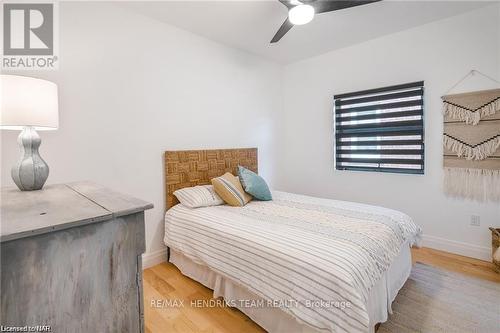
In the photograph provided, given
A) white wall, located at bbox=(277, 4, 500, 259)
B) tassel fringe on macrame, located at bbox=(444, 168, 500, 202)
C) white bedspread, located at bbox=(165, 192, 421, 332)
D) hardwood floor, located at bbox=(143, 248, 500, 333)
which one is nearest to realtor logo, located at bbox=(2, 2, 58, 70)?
white bedspread, located at bbox=(165, 192, 421, 332)

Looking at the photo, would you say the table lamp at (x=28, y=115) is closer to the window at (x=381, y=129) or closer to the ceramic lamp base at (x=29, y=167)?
the ceramic lamp base at (x=29, y=167)

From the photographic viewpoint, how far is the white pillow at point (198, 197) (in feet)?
7.72

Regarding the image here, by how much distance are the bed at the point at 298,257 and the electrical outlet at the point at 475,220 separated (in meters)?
1.02

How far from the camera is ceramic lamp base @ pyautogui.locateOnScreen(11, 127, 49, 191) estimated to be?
1267 millimetres

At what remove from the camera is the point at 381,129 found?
3.02 m

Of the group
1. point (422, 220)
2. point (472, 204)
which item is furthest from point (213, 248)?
point (472, 204)

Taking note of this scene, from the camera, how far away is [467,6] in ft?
7.65

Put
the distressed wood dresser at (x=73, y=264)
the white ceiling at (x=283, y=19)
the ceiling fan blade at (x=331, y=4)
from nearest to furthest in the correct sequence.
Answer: the distressed wood dresser at (x=73, y=264) < the ceiling fan blade at (x=331, y=4) < the white ceiling at (x=283, y=19)

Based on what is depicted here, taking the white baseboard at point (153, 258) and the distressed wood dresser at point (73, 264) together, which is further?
the white baseboard at point (153, 258)

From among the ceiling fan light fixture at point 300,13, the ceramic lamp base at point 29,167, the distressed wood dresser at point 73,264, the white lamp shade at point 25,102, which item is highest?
the ceiling fan light fixture at point 300,13

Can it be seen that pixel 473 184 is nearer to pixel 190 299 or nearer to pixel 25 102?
pixel 190 299

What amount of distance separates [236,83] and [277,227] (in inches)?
87.5

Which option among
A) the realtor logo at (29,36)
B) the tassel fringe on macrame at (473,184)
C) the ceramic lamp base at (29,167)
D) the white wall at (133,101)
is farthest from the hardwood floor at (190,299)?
→ the realtor logo at (29,36)

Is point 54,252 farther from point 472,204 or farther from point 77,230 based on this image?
point 472,204
